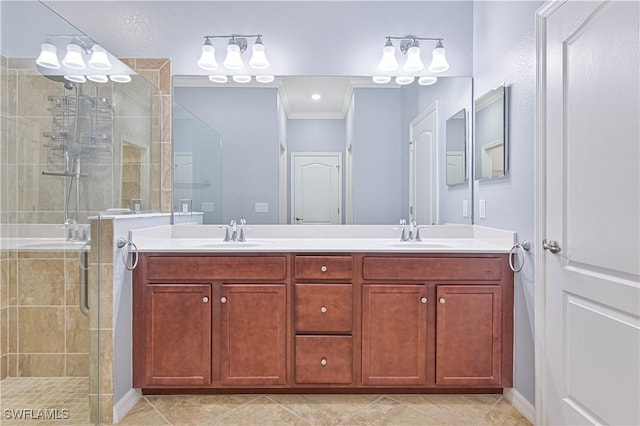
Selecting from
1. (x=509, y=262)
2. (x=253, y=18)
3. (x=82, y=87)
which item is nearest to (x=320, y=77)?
(x=253, y=18)

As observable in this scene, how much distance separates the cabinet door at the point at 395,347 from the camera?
2.15 meters

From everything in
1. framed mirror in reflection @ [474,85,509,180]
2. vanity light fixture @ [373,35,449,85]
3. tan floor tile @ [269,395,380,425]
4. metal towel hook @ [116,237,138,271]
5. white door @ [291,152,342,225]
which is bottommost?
tan floor tile @ [269,395,380,425]

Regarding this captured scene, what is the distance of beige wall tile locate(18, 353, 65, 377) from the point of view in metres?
1.73

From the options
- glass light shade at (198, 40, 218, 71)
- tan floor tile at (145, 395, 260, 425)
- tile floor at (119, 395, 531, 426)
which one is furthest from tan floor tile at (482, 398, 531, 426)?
glass light shade at (198, 40, 218, 71)

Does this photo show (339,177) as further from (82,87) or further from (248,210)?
(82,87)

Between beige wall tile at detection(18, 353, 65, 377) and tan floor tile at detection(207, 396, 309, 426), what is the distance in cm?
74

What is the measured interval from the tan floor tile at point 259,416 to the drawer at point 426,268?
809mm

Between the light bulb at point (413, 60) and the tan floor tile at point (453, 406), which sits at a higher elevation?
the light bulb at point (413, 60)

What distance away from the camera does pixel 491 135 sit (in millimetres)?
2434

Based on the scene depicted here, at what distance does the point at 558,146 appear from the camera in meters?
1.79

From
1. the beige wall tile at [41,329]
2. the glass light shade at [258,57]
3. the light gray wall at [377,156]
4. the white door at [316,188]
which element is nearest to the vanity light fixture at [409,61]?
the light gray wall at [377,156]

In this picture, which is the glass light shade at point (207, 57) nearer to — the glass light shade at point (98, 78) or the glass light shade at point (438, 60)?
the glass light shade at point (98, 78)

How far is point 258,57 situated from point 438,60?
1218mm

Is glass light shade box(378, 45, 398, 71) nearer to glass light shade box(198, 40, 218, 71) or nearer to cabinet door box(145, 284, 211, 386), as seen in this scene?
glass light shade box(198, 40, 218, 71)
